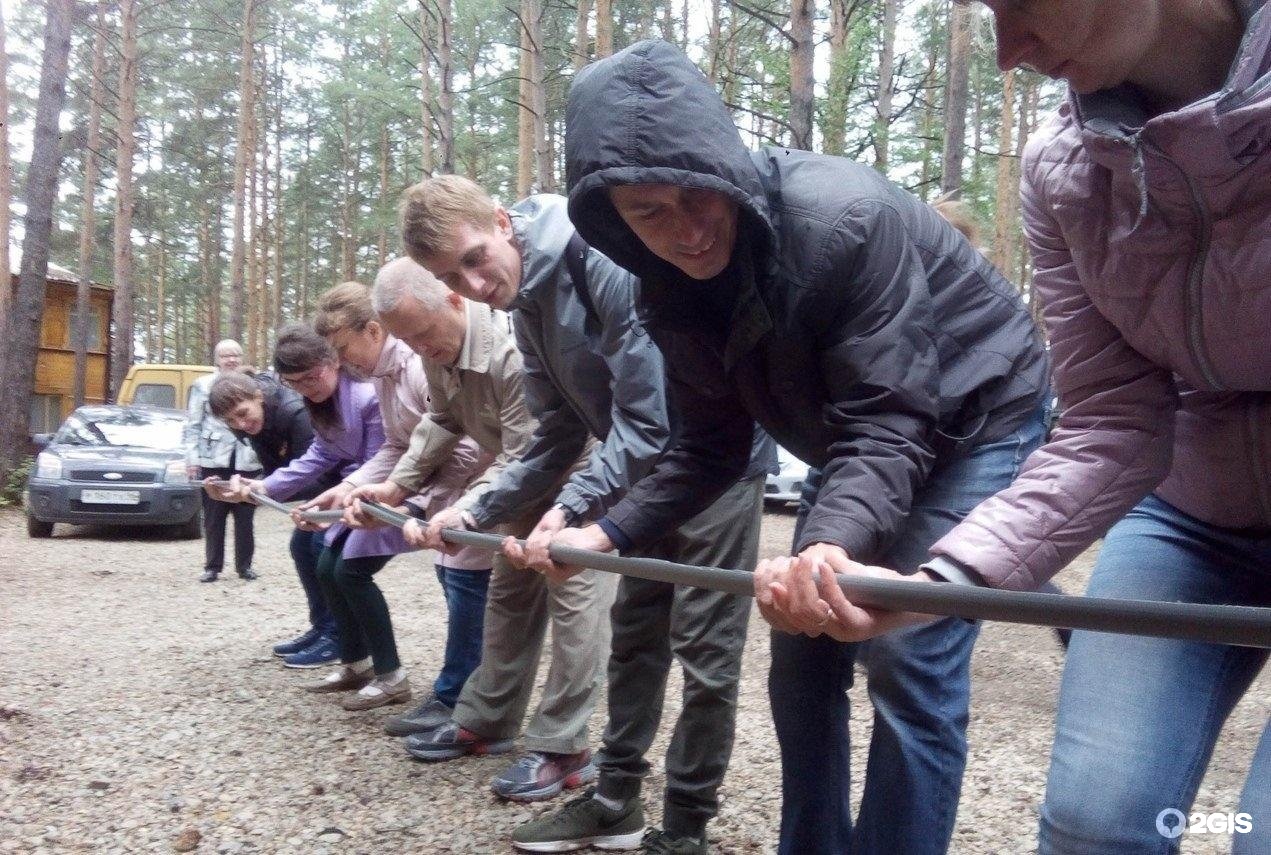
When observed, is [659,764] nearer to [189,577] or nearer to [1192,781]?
[1192,781]

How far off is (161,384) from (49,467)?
18.8 feet

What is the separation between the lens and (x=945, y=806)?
6.49 ft

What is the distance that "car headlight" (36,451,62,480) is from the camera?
1148 cm

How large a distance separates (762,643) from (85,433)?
365 inches

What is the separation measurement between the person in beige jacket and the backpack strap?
0.71m

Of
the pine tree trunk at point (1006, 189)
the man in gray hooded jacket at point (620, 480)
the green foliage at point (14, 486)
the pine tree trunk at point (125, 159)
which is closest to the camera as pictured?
the man in gray hooded jacket at point (620, 480)

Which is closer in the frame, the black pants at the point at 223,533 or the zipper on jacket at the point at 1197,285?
the zipper on jacket at the point at 1197,285

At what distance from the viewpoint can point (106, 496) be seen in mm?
11406

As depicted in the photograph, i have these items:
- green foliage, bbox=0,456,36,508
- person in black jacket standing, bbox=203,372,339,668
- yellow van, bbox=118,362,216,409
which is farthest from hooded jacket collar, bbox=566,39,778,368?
yellow van, bbox=118,362,216,409

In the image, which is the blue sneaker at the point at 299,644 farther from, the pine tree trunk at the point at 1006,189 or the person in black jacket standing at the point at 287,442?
the pine tree trunk at the point at 1006,189

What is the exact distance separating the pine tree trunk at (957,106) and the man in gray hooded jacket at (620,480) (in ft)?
26.2

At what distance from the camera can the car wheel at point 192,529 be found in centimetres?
1204

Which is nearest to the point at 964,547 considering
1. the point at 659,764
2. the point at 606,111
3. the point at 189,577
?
the point at 606,111

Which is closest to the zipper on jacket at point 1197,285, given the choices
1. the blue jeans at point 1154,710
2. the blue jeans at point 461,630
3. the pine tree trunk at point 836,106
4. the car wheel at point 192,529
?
the blue jeans at point 1154,710
